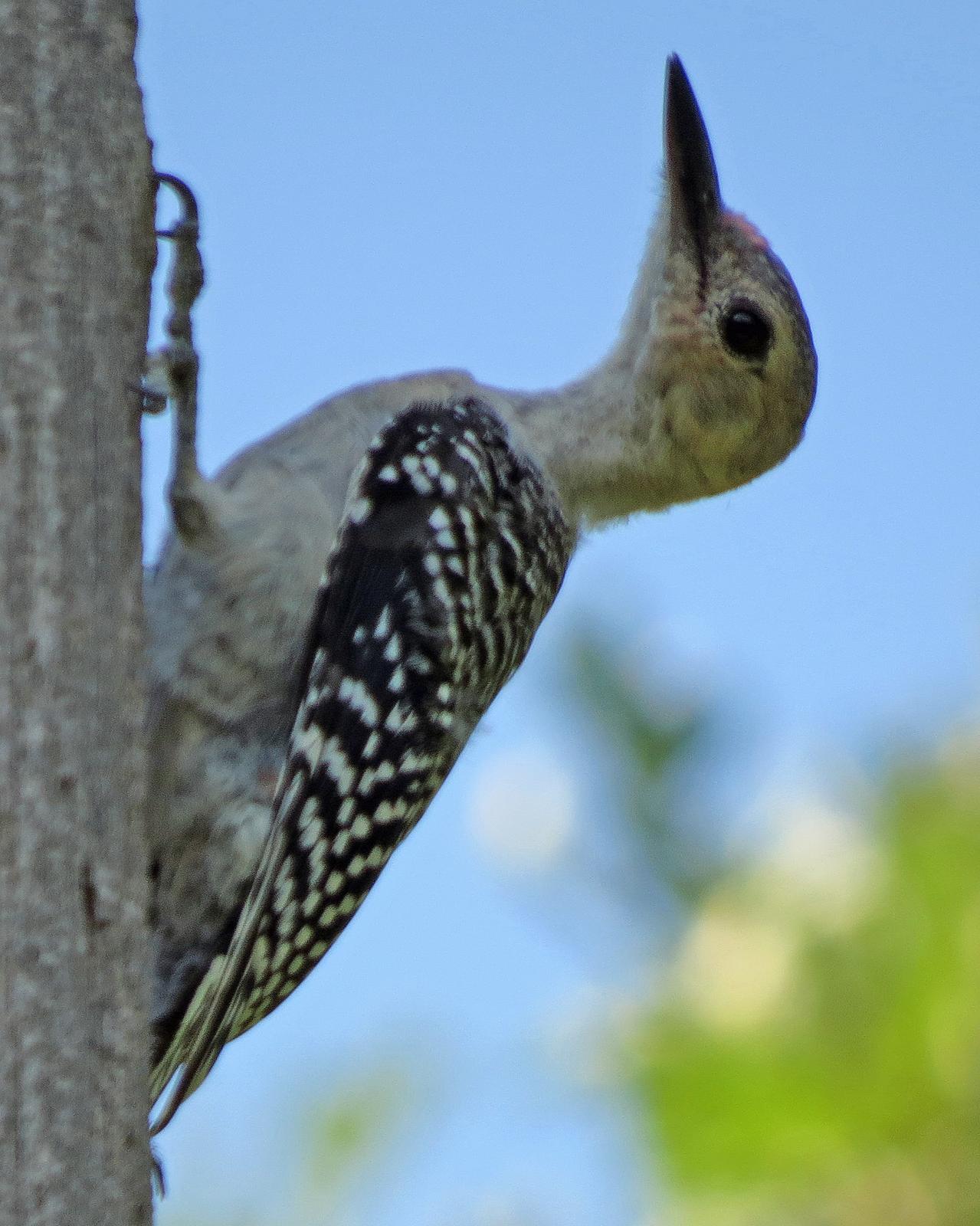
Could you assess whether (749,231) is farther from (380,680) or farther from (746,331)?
(380,680)

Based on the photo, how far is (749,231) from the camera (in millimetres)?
5207

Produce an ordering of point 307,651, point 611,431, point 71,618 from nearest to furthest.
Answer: point 71,618 → point 307,651 → point 611,431

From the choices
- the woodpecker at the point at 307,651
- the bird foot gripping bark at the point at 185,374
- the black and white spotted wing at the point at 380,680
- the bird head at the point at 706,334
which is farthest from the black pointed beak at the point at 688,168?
the bird foot gripping bark at the point at 185,374

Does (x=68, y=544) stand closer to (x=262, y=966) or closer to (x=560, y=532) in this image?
(x=262, y=966)

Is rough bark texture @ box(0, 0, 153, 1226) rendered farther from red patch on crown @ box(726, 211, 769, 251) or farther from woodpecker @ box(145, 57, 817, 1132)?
red patch on crown @ box(726, 211, 769, 251)

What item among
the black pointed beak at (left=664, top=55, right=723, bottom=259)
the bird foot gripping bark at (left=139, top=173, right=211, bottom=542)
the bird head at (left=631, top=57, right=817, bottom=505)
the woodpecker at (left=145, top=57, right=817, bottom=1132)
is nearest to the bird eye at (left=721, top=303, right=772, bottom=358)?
the bird head at (left=631, top=57, right=817, bottom=505)

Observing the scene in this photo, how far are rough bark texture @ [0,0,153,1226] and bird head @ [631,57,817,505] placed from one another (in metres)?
2.30

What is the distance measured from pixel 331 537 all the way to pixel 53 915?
1.70 m

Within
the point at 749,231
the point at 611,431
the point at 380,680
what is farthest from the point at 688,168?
the point at 380,680

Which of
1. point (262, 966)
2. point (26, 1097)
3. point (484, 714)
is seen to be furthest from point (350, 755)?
point (26, 1097)

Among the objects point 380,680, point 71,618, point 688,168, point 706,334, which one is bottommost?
point 380,680

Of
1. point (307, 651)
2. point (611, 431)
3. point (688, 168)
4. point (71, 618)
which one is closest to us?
point (71, 618)

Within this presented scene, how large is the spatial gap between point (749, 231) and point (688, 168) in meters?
0.27

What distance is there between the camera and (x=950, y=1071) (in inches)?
139
